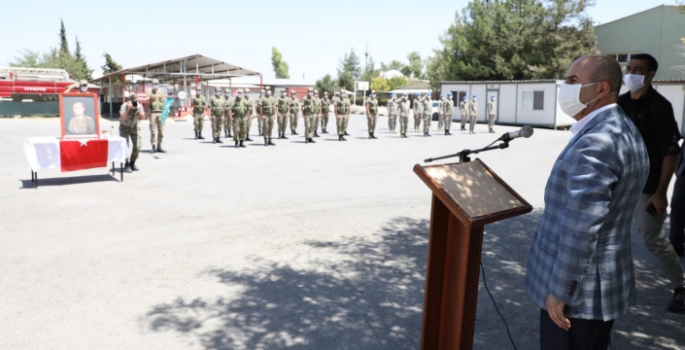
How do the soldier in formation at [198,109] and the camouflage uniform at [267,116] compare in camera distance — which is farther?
the soldier in formation at [198,109]

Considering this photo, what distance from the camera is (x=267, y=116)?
18.5m

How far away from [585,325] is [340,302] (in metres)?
2.45

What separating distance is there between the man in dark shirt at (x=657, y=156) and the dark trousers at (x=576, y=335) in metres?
2.18

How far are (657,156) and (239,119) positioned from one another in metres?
14.4

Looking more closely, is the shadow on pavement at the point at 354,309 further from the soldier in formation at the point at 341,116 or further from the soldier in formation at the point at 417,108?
the soldier in formation at the point at 417,108

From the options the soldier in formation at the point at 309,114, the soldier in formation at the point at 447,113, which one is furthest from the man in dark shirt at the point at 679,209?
the soldier in formation at the point at 447,113

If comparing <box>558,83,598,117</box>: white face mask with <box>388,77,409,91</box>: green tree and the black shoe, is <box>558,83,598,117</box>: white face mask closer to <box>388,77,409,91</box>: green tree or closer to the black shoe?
the black shoe

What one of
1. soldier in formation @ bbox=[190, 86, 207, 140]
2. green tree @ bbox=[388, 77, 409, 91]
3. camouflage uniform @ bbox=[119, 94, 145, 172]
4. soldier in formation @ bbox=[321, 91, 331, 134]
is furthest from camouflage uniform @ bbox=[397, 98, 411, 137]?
green tree @ bbox=[388, 77, 409, 91]

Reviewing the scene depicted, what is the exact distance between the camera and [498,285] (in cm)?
500

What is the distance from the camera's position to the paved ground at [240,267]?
4.00m

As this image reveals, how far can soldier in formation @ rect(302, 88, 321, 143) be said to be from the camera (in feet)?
A: 63.9

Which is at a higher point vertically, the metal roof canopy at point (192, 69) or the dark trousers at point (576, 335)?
the metal roof canopy at point (192, 69)

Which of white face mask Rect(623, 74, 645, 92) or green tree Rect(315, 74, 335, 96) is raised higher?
green tree Rect(315, 74, 335, 96)

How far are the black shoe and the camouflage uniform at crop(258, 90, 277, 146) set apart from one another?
585 inches
